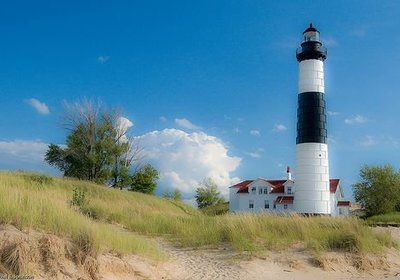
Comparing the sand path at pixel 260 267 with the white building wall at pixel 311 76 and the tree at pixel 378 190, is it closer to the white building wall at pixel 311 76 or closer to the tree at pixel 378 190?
the white building wall at pixel 311 76

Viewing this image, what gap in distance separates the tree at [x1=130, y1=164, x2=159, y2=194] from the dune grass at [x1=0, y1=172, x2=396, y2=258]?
24.9 metres

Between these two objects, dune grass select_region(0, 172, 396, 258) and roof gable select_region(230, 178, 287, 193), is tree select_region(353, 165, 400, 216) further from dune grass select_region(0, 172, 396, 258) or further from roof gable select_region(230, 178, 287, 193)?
dune grass select_region(0, 172, 396, 258)

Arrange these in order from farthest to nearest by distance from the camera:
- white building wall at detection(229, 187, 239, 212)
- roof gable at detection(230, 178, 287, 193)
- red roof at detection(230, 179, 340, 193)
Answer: white building wall at detection(229, 187, 239, 212)
roof gable at detection(230, 178, 287, 193)
red roof at detection(230, 179, 340, 193)

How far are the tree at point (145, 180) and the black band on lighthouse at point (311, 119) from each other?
19152mm

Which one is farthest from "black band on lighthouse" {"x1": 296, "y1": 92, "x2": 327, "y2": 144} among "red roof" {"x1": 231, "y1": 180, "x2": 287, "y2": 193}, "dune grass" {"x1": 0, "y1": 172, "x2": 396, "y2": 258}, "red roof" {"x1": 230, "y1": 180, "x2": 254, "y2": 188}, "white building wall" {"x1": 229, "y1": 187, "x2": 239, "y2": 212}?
"red roof" {"x1": 230, "y1": 180, "x2": 254, "y2": 188}

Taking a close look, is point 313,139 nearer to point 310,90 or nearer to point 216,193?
point 310,90

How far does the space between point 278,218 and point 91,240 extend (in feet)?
27.2

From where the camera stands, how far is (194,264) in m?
11.3

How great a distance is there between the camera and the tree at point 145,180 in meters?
44.5

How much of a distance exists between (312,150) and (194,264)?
20.3 m

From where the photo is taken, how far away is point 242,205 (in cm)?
5116

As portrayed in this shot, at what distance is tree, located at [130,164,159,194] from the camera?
44.5 meters

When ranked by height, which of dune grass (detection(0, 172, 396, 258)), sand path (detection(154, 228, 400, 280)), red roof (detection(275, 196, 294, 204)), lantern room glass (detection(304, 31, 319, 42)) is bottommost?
sand path (detection(154, 228, 400, 280))

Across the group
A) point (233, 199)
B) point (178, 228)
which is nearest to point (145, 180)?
point (233, 199)
